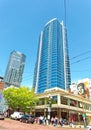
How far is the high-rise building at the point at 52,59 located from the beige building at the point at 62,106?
272 ft

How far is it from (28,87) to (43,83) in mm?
95246

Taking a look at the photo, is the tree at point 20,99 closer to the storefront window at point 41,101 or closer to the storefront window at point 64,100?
the storefront window at point 41,101

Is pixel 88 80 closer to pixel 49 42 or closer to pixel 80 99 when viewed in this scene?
pixel 80 99

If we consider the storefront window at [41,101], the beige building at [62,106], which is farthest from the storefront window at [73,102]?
the storefront window at [41,101]

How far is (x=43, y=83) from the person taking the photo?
490ft

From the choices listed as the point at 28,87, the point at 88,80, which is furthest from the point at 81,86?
the point at 28,87

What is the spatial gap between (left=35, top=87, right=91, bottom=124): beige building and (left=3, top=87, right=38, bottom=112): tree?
9.65 feet

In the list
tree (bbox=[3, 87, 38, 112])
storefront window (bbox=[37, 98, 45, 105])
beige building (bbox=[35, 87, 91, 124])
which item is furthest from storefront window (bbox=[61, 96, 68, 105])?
tree (bbox=[3, 87, 38, 112])

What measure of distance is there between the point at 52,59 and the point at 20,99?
344 feet

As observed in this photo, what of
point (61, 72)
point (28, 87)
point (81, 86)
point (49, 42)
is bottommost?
point (28, 87)

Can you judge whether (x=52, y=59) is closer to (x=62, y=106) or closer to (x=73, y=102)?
(x=73, y=102)

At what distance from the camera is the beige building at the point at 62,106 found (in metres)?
48.5

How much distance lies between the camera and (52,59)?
500ft

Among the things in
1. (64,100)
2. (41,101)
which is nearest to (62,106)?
(64,100)
